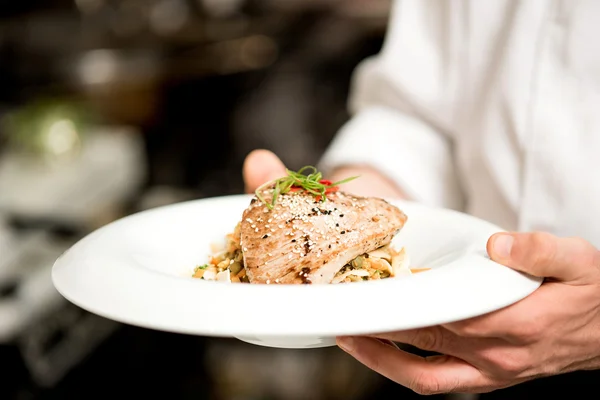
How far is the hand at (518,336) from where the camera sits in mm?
1080

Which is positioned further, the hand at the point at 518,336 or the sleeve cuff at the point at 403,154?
the sleeve cuff at the point at 403,154

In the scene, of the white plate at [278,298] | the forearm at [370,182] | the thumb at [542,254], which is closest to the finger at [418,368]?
the white plate at [278,298]

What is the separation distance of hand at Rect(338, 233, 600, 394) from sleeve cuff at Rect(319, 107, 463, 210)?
80cm

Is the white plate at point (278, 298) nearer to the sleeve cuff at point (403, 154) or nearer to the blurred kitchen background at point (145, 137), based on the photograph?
the sleeve cuff at point (403, 154)

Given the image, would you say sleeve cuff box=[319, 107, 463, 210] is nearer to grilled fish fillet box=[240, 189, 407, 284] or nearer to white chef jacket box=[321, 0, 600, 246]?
white chef jacket box=[321, 0, 600, 246]

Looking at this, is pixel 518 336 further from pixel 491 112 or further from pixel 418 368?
pixel 491 112

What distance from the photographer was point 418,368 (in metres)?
1.23

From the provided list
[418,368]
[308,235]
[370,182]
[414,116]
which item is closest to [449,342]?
[418,368]

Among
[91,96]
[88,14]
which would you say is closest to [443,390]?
[91,96]

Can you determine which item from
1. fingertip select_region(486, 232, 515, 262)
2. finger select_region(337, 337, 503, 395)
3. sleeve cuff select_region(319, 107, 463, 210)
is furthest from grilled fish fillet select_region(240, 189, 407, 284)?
sleeve cuff select_region(319, 107, 463, 210)

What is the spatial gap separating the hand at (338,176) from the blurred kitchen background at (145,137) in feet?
4.49

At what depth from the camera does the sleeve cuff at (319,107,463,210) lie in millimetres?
1974

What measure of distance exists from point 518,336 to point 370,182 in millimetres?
836

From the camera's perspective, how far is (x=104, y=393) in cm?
294
